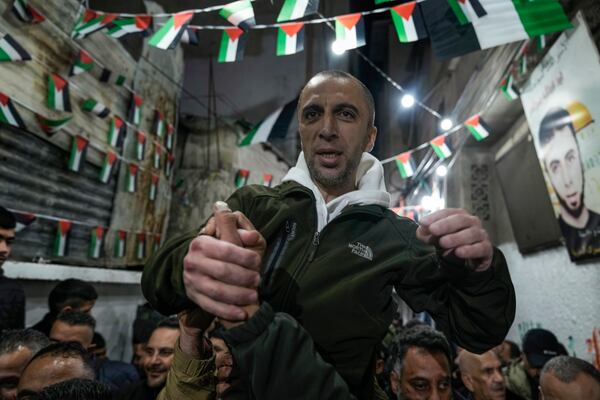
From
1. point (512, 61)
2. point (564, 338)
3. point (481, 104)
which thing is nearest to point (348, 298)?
point (564, 338)

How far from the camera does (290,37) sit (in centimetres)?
410

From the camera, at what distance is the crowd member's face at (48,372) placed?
2.32m

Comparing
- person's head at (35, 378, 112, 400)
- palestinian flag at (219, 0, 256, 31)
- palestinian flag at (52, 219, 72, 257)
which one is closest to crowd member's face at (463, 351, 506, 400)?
person's head at (35, 378, 112, 400)

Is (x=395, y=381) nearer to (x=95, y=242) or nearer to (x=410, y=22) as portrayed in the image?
(x=410, y=22)

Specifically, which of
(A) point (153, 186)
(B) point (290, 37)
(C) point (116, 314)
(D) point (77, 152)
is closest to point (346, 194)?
(B) point (290, 37)

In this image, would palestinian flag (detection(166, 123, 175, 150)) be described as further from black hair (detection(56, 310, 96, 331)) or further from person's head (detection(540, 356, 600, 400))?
person's head (detection(540, 356, 600, 400))

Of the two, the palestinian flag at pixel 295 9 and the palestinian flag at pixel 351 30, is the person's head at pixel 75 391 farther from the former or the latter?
the palestinian flag at pixel 351 30

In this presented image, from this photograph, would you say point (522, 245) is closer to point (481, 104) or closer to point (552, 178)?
point (552, 178)

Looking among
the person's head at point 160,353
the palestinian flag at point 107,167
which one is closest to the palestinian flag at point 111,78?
the palestinian flag at point 107,167

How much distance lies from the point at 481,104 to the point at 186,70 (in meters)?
8.69

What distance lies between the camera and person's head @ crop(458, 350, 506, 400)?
3.23 m

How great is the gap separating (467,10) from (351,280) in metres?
3.19

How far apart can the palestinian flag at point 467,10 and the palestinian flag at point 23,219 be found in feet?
17.4

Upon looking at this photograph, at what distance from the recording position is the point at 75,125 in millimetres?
5965
